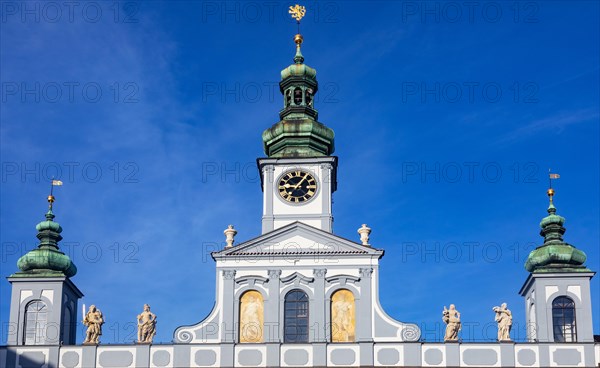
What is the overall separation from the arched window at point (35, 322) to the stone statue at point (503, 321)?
1755 cm

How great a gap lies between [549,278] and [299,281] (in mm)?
9782

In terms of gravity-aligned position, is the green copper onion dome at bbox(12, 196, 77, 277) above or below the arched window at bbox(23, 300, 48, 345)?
above

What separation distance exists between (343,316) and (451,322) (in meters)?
4.15

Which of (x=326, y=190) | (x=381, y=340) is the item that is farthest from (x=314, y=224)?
(x=381, y=340)

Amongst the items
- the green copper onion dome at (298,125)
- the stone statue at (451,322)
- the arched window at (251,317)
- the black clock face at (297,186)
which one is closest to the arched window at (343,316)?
the arched window at (251,317)

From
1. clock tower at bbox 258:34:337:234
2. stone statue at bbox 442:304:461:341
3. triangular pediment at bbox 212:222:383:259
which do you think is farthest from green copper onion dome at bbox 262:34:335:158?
stone statue at bbox 442:304:461:341

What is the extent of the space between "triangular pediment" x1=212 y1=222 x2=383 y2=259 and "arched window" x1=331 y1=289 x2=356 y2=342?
1646 mm

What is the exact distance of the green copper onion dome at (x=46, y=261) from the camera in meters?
60.7

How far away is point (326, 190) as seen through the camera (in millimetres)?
62281

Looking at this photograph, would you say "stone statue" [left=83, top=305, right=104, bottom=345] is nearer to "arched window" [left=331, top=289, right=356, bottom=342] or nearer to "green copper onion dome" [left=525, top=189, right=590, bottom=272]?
"arched window" [left=331, top=289, right=356, bottom=342]

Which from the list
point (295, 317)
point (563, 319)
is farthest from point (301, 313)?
point (563, 319)

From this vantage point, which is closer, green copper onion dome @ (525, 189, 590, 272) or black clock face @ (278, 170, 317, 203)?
green copper onion dome @ (525, 189, 590, 272)

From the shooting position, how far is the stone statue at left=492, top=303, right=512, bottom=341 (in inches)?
2265

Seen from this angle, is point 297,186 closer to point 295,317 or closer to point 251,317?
point 295,317
